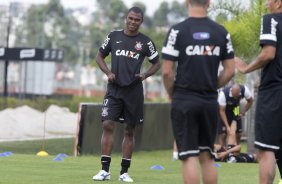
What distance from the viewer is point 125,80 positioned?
12328 millimetres

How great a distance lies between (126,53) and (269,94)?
10.4ft

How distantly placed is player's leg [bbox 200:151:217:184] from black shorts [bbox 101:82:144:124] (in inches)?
140

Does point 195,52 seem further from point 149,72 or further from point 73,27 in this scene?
point 73,27

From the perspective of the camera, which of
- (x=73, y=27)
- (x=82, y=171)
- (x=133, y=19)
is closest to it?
(x=133, y=19)

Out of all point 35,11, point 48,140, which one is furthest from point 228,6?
point 35,11

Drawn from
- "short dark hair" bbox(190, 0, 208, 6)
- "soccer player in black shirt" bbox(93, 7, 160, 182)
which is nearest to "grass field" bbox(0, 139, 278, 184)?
"soccer player in black shirt" bbox(93, 7, 160, 182)

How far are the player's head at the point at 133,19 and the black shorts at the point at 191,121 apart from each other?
3.59m

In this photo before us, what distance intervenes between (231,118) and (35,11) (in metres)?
95.4

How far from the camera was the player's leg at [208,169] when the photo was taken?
8867 millimetres

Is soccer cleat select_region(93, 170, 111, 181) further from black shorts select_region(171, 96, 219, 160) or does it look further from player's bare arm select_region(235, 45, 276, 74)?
black shorts select_region(171, 96, 219, 160)

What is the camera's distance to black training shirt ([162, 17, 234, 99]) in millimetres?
8664

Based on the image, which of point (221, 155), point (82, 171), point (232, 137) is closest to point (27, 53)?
point (232, 137)

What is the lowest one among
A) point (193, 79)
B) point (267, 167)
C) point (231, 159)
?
point (231, 159)

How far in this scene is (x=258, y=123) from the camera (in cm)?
959
